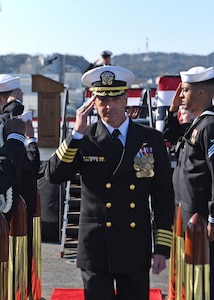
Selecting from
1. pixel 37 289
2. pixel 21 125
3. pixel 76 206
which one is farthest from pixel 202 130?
pixel 76 206

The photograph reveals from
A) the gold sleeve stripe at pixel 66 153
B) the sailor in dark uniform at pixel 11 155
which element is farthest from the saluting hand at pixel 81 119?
the sailor in dark uniform at pixel 11 155

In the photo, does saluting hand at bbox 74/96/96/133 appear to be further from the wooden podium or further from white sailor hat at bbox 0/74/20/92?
the wooden podium

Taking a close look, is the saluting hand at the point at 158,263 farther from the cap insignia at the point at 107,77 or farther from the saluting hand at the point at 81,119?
the cap insignia at the point at 107,77

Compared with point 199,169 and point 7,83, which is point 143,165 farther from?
point 7,83

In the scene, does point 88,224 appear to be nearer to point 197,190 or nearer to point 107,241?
point 107,241

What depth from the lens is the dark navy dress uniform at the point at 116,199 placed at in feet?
12.6

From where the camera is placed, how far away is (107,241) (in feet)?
12.6

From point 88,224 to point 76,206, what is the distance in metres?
5.60

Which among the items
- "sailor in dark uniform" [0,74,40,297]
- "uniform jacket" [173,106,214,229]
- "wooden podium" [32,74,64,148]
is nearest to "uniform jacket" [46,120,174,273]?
"uniform jacket" [173,106,214,229]

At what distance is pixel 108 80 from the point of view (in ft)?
13.0

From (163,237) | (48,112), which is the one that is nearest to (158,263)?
(163,237)

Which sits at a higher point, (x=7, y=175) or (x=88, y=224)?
(x=7, y=175)

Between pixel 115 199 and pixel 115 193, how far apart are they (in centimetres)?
Answer: 3

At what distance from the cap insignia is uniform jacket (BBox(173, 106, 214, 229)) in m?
0.79
